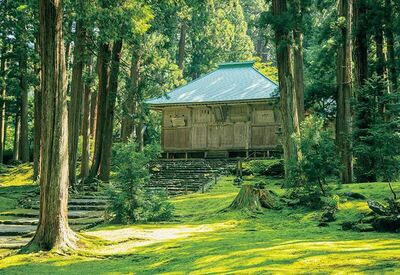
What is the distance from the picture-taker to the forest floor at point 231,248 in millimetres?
5914

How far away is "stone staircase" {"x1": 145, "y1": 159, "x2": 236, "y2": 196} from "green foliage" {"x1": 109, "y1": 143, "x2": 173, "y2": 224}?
6126 millimetres

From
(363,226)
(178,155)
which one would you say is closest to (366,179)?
(363,226)

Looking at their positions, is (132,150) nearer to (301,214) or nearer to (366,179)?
(301,214)

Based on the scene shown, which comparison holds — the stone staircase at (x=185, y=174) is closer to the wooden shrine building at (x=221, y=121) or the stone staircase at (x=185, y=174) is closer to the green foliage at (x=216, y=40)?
the wooden shrine building at (x=221, y=121)

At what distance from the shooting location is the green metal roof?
91.1 feet

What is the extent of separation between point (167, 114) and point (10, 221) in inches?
701

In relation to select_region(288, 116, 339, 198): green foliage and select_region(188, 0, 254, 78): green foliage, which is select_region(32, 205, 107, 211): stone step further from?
select_region(188, 0, 254, 78): green foliage

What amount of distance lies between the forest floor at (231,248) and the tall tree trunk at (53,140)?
432 millimetres

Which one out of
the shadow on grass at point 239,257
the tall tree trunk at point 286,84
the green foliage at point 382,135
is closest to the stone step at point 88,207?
the tall tree trunk at point 286,84

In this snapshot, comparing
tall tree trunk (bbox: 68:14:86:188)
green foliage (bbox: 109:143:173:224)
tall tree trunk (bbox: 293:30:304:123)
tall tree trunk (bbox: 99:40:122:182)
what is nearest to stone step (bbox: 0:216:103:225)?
green foliage (bbox: 109:143:173:224)

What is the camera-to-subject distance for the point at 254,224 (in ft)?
35.7

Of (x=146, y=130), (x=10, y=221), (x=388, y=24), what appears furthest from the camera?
(x=146, y=130)

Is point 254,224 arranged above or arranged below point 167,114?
below

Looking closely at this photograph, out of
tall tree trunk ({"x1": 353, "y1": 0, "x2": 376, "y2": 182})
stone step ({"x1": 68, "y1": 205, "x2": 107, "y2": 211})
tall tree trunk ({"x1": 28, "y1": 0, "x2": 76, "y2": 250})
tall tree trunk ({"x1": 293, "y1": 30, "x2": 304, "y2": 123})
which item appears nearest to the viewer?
tall tree trunk ({"x1": 28, "y1": 0, "x2": 76, "y2": 250})
